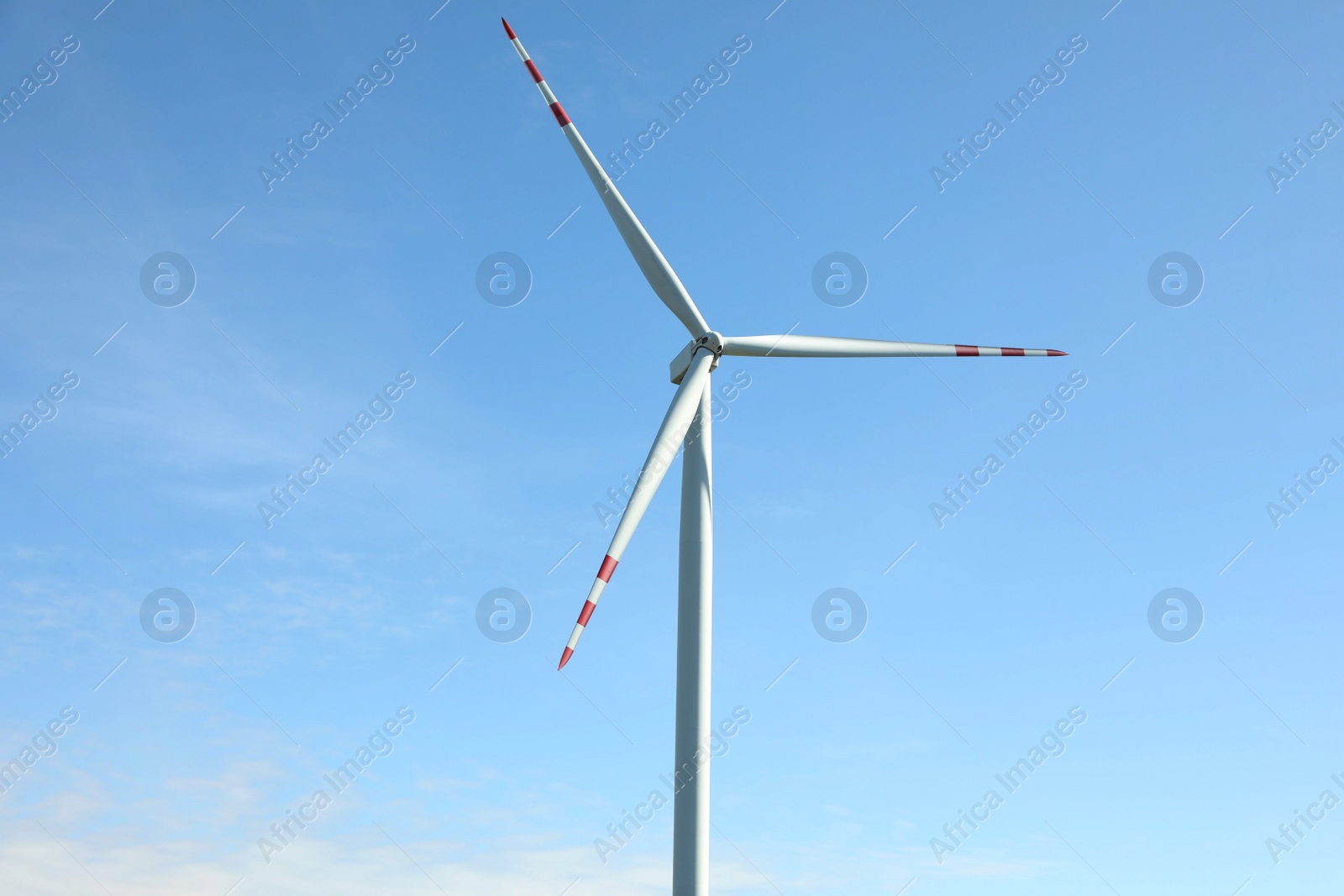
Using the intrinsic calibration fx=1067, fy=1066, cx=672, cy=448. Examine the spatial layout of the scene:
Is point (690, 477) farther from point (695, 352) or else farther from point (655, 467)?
point (695, 352)

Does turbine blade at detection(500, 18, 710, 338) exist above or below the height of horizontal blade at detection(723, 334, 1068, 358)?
above

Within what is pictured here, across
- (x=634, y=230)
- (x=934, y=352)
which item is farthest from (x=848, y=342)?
(x=634, y=230)

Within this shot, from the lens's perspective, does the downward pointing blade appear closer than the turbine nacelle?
Yes

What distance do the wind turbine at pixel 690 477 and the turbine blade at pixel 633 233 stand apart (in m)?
0.03

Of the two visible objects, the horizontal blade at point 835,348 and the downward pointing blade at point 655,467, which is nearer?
the downward pointing blade at point 655,467

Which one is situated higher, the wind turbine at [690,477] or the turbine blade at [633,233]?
the turbine blade at [633,233]

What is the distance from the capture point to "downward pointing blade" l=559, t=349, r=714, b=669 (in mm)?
24741

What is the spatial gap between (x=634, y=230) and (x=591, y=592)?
12.4 metres

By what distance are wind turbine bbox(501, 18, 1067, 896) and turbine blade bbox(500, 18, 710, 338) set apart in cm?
3

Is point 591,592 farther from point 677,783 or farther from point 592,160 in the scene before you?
point 592,160

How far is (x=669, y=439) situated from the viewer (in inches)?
1139

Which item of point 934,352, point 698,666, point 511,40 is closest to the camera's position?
point 698,666

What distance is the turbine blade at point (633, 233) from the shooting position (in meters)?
31.5

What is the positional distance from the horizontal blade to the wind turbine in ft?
0.09
